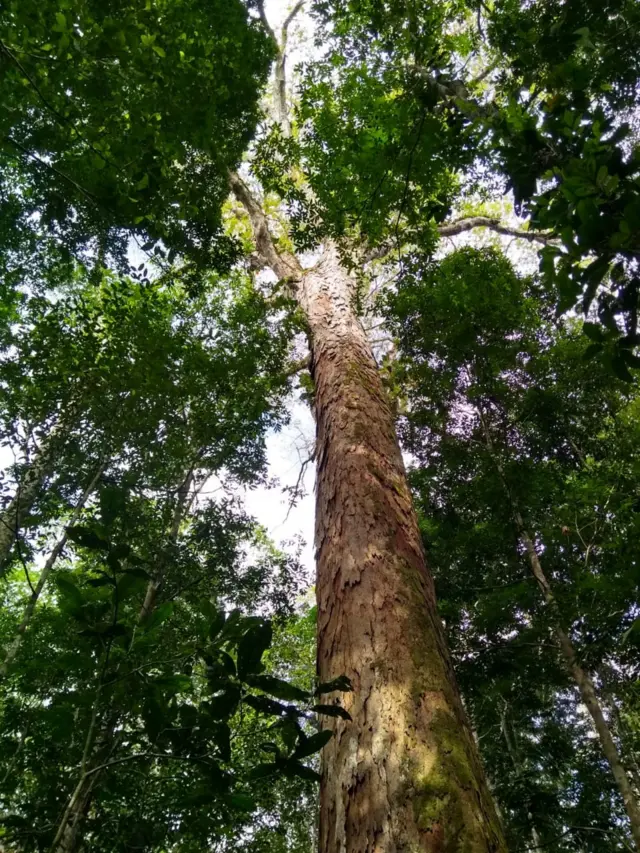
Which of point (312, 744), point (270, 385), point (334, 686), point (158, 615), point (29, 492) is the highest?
point (270, 385)

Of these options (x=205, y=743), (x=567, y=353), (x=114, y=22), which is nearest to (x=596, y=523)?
(x=567, y=353)

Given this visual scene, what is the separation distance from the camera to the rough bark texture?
52.4 inches

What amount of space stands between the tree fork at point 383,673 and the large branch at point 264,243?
5144 mm

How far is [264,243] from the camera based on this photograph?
29.9 ft

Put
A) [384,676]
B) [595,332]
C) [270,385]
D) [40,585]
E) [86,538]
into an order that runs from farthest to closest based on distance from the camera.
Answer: [270,385] → [40,585] → [384,676] → [595,332] → [86,538]

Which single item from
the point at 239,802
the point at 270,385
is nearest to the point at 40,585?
the point at 270,385

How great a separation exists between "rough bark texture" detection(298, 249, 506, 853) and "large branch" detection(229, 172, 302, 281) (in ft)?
17.3

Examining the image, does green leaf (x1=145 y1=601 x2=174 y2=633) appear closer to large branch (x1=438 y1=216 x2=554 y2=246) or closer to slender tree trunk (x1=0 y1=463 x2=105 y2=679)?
slender tree trunk (x1=0 y1=463 x2=105 y2=679)

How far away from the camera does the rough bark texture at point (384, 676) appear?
133 cm

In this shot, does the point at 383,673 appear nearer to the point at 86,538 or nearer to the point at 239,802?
the point at 239,802

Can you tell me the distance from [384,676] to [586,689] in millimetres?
3846

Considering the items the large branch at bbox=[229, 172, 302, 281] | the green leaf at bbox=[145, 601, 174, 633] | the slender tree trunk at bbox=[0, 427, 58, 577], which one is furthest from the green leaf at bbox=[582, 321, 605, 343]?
the large branch at bbox=[229, 172, 302, 281]

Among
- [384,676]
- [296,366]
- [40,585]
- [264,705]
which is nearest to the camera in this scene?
[264,705]

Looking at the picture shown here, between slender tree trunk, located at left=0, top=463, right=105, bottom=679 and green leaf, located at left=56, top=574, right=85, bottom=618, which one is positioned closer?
green leaf, located at left=56, top=574, right=85, bottom=618
